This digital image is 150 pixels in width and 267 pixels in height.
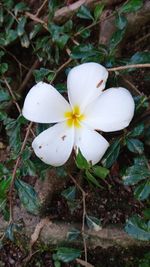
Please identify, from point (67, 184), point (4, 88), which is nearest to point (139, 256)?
point (67, 184)

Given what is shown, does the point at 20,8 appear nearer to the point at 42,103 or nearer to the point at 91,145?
the point at 42,103

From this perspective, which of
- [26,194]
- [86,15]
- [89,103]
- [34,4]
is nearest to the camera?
[89,103]

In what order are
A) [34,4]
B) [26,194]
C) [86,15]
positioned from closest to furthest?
[26,194] → [86,15] → [34,4]

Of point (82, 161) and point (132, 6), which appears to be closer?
point (82, 161)

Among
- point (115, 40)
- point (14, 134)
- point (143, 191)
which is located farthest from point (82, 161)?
point (115, 40)

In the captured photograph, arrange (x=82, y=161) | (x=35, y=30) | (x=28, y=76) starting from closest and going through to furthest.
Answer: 1. (x=82, y=161)
2. (x=35, y=30)
3. (x=28, y=76)

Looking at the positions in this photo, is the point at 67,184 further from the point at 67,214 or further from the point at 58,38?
the point at 58,38
